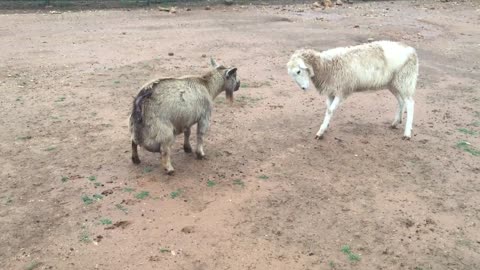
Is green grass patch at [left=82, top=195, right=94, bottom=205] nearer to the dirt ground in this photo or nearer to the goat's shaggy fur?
the dirt ground

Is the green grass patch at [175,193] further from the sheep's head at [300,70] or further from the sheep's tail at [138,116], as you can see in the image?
the sheep's head at [300,70]

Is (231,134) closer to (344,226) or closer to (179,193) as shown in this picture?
(179,193)

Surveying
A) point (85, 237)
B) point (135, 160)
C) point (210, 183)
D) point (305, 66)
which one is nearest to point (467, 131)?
point (305, 66)

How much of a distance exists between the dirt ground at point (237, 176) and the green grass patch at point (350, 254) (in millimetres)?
10

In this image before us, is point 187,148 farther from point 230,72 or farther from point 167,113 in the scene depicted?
point 230,72

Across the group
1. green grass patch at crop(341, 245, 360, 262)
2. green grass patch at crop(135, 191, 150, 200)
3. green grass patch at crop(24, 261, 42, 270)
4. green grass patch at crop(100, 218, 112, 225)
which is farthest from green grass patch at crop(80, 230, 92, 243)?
green grass patch at crop(341, 245, 360, 262)

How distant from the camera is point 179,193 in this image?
6.01m

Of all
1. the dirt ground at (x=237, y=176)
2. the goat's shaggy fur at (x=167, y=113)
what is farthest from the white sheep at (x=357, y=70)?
the goat's shaggy fur at (x=167, y=113)

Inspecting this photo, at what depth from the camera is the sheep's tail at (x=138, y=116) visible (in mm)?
6109

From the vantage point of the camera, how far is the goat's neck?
22.9ft

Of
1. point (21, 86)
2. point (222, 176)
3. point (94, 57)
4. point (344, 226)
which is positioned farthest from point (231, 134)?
point (94, 57)

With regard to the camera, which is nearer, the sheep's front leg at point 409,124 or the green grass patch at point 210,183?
the green grass patch at point 210,183

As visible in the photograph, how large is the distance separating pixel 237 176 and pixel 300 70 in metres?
2.10

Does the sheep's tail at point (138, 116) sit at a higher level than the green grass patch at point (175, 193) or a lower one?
higher
